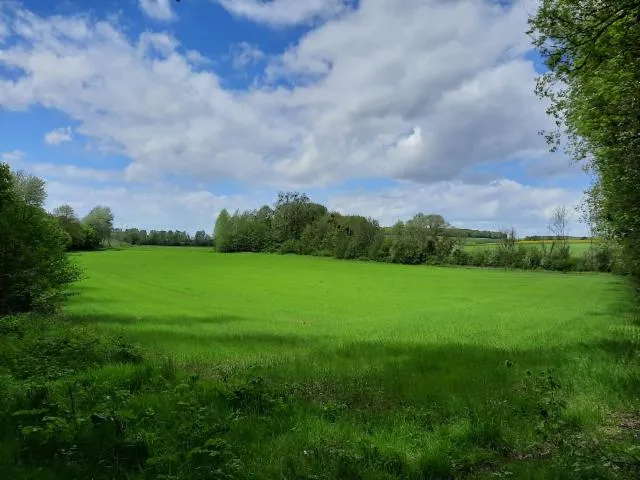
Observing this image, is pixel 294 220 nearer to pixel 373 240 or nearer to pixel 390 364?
pixel 373 240

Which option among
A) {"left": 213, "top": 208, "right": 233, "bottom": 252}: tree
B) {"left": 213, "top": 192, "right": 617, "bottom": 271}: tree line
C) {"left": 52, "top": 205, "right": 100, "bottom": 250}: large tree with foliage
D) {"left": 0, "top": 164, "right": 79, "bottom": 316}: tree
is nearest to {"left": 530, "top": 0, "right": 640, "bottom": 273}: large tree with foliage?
{"left": 0, "top": 164, "right": 79, "bottom": 316}: tree

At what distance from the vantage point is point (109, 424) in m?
6.88

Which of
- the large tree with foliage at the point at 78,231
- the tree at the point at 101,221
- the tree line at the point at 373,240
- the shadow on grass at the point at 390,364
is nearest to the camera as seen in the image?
the shadow on grass at the point at 390,364

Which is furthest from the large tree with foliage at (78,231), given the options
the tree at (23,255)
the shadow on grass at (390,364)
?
the shadow on grass at (390,364)

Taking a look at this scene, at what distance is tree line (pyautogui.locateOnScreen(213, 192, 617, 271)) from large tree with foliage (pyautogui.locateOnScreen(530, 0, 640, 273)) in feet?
243

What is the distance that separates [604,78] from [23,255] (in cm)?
2690

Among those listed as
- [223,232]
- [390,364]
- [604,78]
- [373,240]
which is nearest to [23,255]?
[390,364]

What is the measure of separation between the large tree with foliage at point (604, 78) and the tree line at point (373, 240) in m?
74.0

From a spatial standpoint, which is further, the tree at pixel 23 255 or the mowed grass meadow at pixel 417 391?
the tree at pixel 23 255

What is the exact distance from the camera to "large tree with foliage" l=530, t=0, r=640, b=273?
12.1 metres

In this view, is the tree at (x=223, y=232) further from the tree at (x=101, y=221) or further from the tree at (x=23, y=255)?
the tree at (x=23, y=255)

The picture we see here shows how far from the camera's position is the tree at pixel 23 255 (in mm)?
24125

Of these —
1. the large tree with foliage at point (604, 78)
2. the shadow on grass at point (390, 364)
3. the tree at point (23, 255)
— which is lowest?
the shadow on grass at point (390, 364)

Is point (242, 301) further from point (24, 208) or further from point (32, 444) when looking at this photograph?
point (32, 444)
